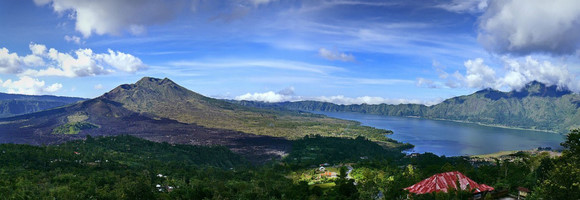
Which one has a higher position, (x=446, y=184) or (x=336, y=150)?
(x=446, y=184)

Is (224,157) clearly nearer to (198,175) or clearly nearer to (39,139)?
(198,175)

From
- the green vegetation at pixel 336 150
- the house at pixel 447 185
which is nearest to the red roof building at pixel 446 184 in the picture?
the house at pixel 447 185

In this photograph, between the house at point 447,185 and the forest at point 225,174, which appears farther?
the forest at point 225,174

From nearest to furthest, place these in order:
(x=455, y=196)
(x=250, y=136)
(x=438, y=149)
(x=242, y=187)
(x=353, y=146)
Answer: (x=455, y=196) < (x=242, y=187) < (x=353, y=146) < (x=438, y=149) < (x=250, y=136)

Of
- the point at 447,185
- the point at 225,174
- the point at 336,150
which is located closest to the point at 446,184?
the point at 447,185

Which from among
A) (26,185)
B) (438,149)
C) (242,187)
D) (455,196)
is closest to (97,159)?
(26,185)

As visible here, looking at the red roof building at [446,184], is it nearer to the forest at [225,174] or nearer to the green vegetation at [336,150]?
the forest at [225,174]

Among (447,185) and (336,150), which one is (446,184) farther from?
(336,150)

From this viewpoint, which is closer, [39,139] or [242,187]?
[242,187]
